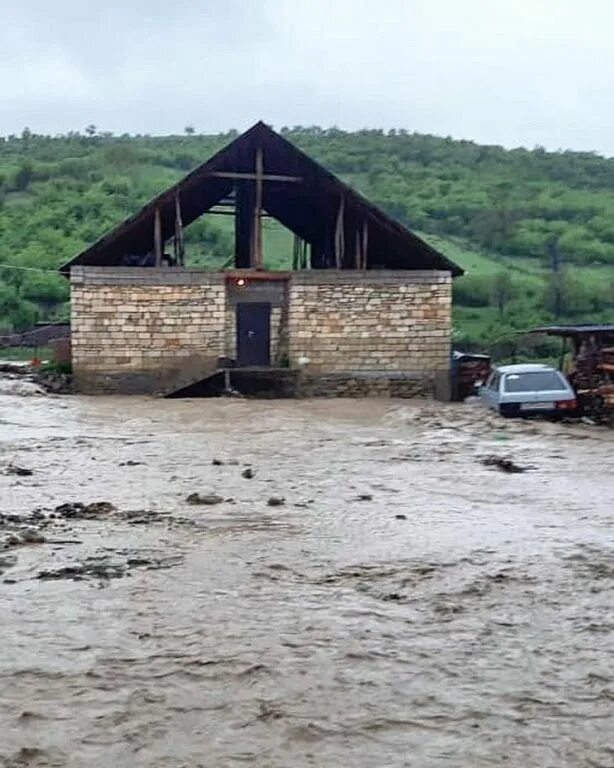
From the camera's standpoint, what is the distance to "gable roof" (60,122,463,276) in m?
26.1

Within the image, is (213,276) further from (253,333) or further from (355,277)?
(355,277)

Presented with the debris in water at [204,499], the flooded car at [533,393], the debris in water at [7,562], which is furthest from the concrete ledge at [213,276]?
the debris in water at [7,562]

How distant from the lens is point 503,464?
1383 centimetres

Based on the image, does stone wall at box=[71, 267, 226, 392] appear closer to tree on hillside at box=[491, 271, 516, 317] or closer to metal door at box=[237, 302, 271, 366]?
metal door at box=[237, 302, 271, 366]

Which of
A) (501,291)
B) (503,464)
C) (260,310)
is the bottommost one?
(503,464)

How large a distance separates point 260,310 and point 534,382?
362 inches

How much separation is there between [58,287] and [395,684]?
52750 millimetres

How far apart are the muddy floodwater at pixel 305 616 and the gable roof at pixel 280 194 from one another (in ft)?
44.1

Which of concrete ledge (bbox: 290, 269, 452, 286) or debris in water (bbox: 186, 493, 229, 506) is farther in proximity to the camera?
concrete ledge (bbox: 290, 269, 452, 286)

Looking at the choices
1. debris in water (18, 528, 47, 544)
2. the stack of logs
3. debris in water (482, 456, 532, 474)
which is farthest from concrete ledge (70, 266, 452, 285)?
debris in water (18, 528, 47, 544)

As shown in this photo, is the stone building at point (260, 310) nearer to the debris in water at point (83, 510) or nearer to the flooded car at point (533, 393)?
the flooded car at point (533, 393)

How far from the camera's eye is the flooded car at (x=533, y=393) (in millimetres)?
19547

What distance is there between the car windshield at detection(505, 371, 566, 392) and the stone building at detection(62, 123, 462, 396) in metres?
6.64

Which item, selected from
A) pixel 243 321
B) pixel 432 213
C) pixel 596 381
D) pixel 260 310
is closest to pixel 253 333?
pixel 243 321
